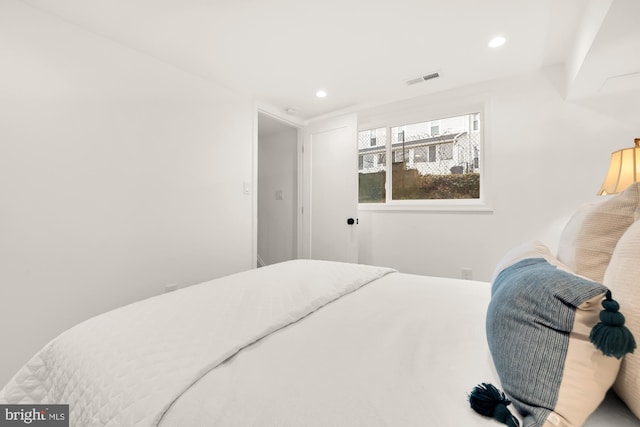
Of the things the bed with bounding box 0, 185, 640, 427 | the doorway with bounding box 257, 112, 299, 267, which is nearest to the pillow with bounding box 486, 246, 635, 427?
the bed with bounding box 0, 185, 640, 427

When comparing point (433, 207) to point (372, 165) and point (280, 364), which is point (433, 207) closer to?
point (372, 165)

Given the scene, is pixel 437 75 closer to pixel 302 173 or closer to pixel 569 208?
pixel 569 208

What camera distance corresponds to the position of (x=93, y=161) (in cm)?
199

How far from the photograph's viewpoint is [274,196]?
14.1 feet

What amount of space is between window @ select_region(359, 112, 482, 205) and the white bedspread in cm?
227

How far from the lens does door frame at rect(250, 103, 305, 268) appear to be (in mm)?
3098

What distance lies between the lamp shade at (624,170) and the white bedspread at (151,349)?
1626mm

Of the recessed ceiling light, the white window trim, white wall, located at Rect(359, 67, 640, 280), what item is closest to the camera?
the recessed ceiling light

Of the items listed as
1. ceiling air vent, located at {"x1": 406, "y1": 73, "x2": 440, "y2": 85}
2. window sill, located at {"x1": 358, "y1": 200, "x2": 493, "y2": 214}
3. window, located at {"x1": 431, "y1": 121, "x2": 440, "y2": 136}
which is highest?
ceiling air vent, located at {"x1": 406, "y1": 73, "x2": 440, "y2": 85}

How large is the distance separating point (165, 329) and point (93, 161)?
69.1 inches

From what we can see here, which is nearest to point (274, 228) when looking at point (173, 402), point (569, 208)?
point (569, 208)

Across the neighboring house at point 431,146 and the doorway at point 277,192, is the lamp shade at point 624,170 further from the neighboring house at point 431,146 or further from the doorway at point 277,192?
the doorway at point 277,192

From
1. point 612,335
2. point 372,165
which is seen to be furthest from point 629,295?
point 372,165

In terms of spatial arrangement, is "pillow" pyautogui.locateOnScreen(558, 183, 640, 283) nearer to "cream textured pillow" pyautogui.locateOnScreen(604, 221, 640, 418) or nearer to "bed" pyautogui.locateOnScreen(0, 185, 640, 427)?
"bed" pyautogui.locateOnScreen(0, 185, 640, 427)
